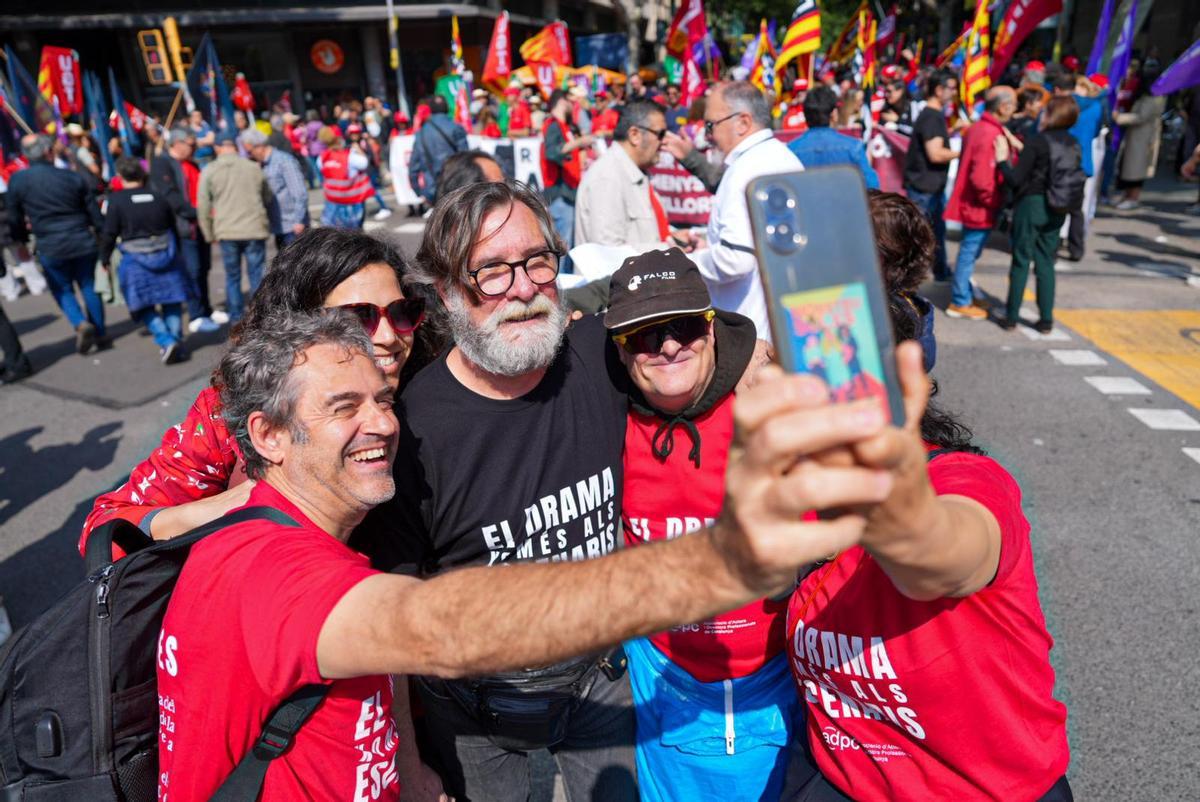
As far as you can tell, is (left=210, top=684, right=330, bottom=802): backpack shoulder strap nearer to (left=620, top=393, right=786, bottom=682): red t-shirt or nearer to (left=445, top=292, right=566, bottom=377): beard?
(left=445, top=292, right=566, bottom=377): beard

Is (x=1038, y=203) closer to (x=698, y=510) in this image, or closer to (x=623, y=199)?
(x=623, y=199)

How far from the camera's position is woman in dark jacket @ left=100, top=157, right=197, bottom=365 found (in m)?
7.03

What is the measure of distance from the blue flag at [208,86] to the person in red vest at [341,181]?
12.0ft

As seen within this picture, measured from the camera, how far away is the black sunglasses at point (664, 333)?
1.90 metres

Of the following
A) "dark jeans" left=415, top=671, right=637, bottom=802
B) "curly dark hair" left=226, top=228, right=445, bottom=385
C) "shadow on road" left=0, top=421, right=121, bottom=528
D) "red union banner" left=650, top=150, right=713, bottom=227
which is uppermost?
"curly dark hair" left=226, top=228, right=445, bottom=385

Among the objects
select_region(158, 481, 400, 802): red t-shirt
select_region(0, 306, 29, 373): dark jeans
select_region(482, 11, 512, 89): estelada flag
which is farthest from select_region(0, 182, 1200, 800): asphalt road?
select_region(482, 11, 512, 89): estelada flag

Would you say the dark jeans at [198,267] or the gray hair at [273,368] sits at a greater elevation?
the gray hair at [273,368]

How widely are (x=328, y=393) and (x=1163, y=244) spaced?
11670 millimetres

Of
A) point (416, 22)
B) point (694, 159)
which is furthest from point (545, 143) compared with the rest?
point (416, 22)

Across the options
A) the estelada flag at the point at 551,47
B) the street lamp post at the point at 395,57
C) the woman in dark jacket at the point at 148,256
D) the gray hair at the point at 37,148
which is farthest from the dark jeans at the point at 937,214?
the street lamp post at the point at 395,57

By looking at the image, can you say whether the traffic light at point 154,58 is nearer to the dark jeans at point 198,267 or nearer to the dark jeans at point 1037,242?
the dark jeans at point 198,267

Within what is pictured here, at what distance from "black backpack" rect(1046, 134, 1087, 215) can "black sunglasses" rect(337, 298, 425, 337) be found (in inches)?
231

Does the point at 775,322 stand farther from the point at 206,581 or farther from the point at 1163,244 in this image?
the point at 1163,244

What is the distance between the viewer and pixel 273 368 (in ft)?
5.14
